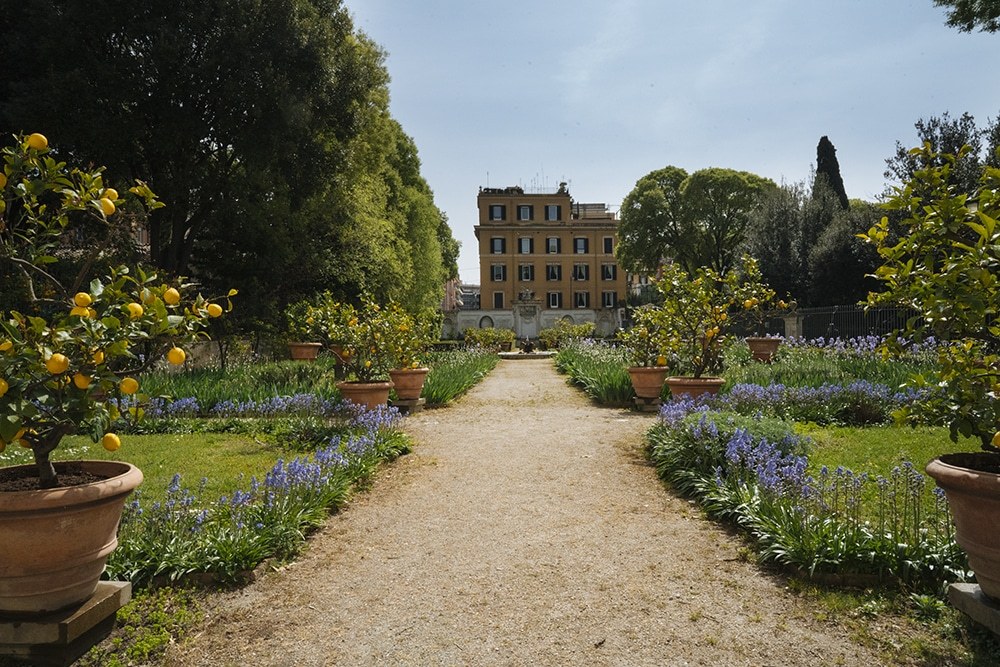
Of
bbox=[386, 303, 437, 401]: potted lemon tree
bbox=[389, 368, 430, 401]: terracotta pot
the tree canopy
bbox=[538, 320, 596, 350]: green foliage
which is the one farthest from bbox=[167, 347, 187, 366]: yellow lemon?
bbox=[538, 320, 596, 350]: green foliage

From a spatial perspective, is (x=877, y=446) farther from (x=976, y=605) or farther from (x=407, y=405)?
(x=407, y=405)

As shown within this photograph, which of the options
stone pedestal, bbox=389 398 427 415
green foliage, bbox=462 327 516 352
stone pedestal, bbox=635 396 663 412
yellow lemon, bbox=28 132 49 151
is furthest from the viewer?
green foliage, bbox=462 327 516 352

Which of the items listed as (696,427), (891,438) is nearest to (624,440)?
(696,427)

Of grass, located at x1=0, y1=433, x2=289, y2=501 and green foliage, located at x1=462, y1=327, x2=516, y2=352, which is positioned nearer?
grass, located at x1=0, y1=433, x2=289, y2=501

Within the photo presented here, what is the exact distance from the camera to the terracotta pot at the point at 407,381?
10.3m

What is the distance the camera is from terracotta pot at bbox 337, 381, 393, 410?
8.93m

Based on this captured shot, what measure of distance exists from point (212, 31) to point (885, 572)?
16261 mm

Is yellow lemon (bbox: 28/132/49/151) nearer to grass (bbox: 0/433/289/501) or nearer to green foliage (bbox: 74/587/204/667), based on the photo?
green foliage (bbox: 74/587/204/667)

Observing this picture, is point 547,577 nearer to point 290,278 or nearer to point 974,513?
point 974,513

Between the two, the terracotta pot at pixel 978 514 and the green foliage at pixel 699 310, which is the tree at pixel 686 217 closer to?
the green foliage at pixel 699 310

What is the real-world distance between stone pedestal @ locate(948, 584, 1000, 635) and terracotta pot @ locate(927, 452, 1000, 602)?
0.04 metres

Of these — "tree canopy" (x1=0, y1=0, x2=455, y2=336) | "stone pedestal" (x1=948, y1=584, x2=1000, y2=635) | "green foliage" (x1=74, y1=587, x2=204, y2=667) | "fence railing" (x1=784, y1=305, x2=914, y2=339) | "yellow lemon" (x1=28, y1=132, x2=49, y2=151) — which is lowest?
"green foliage" (x1=74, y1=587, x2=204, y2=667)

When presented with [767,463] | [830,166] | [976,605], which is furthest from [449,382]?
[830,166]

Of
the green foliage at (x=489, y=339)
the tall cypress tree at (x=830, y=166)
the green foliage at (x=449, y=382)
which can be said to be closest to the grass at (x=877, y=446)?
the green foliage at (x=449, y=382)
